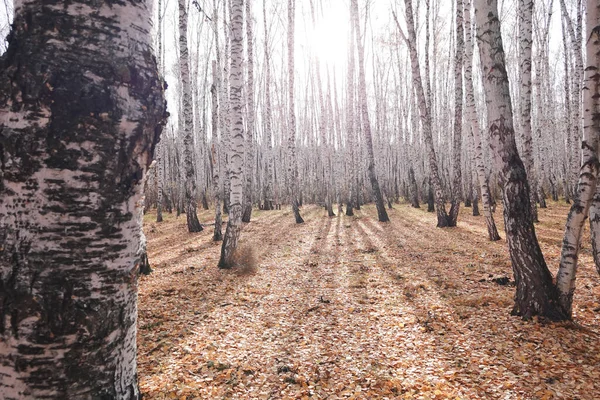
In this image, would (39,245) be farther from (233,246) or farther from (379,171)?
(379,171)

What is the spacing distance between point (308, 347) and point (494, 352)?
175cm

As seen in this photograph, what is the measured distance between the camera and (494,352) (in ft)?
9.61

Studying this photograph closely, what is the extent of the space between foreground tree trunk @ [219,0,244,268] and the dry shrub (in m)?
0.14

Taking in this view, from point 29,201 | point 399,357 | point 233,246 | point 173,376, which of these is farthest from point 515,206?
point 233,246

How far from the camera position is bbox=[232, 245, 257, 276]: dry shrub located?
19.2 feet

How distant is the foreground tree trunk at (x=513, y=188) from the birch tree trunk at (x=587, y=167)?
14cm

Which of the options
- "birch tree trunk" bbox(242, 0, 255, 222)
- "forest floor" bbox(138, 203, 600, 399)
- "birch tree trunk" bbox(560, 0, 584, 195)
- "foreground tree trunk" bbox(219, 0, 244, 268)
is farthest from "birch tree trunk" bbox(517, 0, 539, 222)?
"birch tree trunk" bbox(242, 0, 255, 222)

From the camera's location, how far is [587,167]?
10.1ft

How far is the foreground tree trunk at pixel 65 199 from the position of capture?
0.87m

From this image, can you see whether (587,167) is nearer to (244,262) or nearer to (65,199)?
(65,199)

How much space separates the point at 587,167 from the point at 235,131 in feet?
16.6

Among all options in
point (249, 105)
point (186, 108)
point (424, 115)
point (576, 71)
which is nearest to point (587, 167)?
point (424, 115)

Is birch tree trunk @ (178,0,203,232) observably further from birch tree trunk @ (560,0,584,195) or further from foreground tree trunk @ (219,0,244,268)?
birch tree trunk @ (560,0,584,195)

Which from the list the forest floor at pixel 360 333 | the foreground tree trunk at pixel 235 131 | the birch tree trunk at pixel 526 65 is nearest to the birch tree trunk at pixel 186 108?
the foreground tree trunk at pixel 235 131
